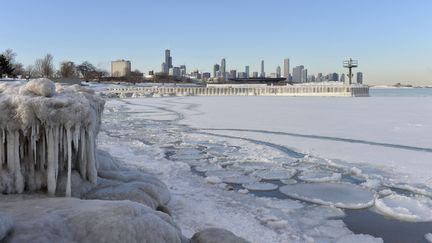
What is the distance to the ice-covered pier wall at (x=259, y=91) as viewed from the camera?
3438 inches

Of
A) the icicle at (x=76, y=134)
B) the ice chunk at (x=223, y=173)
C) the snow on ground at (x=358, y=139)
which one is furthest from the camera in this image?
the snow on ground at (x=358, y=139)

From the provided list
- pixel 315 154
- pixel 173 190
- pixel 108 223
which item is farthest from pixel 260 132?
pixel 108 223

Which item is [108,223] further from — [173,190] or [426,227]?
[426,227]

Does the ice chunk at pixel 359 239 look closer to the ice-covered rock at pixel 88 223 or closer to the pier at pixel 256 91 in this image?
the ice-covered rock at pixel 88 223

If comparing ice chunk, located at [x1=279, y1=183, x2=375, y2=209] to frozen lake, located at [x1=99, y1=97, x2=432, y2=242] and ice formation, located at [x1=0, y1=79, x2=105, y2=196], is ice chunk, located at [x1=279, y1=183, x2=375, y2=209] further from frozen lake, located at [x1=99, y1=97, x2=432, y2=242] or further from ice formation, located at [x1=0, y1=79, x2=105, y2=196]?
ice formation, located at [x1=0, y1=79, x2=105, y2=196]

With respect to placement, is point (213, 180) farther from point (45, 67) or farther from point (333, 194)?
point (45, 67)

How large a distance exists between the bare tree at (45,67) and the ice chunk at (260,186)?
341 feet

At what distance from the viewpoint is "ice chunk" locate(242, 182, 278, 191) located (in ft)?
36.2

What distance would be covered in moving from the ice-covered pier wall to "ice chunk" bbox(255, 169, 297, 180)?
72.0m

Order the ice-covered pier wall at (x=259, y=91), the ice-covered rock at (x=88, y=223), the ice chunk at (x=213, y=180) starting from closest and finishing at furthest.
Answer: the ice-covered rock at (x=88, y=223), the ice chunk at (x=213, y=180), the ice-covered pier wall at (x=259, y=91)

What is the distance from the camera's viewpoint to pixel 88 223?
5191 millimetres

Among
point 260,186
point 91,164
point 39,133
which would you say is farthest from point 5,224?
point 260,186

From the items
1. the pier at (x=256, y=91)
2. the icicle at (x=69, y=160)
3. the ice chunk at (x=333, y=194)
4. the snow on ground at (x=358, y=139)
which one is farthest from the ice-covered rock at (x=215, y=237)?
the pier at (x=256, y=91)

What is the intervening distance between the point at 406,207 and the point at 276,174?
3970 mm
